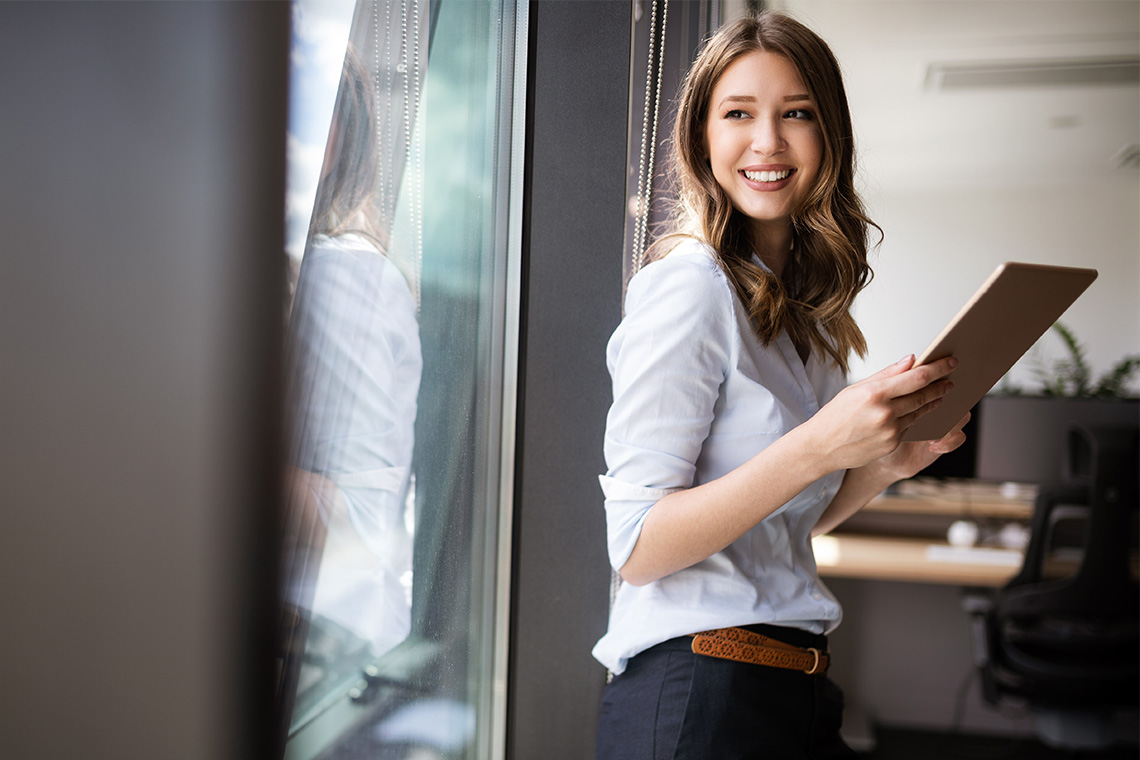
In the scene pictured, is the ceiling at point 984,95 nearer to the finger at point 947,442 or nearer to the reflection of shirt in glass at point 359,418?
the finger at point 947,442

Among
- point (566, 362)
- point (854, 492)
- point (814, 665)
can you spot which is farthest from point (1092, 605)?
point (566, 362)

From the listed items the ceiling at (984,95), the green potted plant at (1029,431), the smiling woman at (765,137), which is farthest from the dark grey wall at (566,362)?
the green potted plant at (1029,431)

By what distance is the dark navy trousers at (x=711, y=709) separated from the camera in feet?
2.42

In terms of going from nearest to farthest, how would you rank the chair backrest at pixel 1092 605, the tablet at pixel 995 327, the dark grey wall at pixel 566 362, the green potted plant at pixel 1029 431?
the tablet at pixel 995 327
the dark grey wall at pixel 566 362
the chair backrest at pixel 1092 605
the green potted plant at pixel 1029 431

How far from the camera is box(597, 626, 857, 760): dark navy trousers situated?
0.74m

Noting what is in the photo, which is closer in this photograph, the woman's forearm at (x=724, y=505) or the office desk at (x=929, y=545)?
the woman's forearm at (x=724, y=505)

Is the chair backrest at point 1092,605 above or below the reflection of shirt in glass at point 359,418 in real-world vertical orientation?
below

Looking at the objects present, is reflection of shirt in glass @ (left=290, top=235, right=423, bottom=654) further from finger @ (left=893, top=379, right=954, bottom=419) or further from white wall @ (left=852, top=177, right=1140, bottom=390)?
white wall @ (left=852, top=177, right=1140, bottom=390)

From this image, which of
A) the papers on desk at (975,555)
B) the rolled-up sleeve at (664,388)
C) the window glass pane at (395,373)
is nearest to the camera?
the window glass pane at (395,373)

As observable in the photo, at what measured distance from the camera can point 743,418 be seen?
0.78 metres

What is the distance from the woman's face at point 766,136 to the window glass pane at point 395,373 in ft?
0.95

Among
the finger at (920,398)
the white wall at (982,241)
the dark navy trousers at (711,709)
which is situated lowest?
the dark navy trousers at (711,709)

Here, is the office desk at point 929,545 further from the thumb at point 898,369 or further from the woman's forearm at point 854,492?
the thumb at point 898,369

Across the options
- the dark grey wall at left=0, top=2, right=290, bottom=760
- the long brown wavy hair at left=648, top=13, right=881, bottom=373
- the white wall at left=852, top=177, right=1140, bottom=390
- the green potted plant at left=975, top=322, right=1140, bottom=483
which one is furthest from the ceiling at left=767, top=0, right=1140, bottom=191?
the dark grey wall at left=0, top=2, right=290, bottom=760
